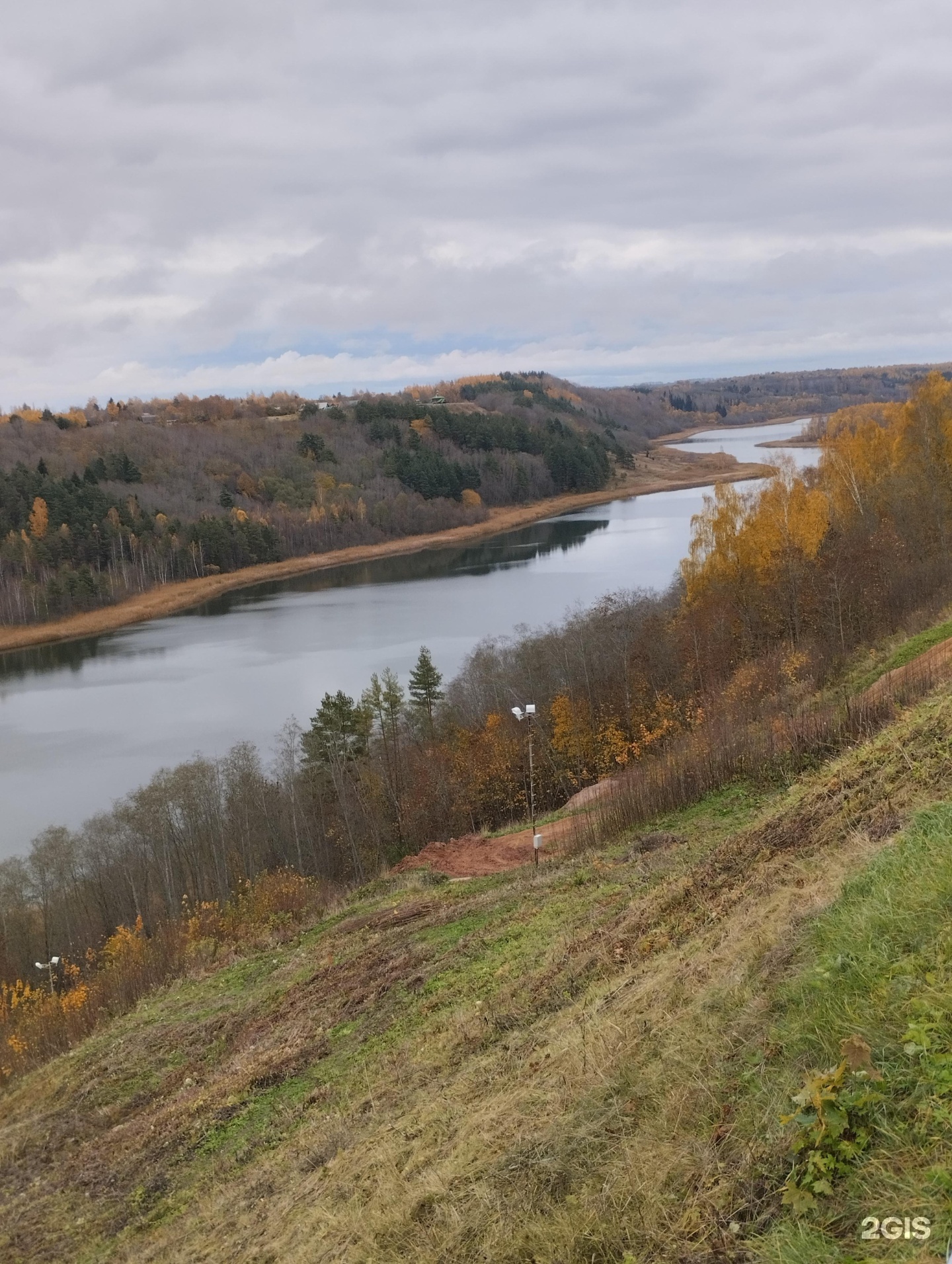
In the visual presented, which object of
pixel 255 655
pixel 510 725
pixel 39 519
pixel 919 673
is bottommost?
pixel 510 725

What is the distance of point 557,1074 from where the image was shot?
4.24m

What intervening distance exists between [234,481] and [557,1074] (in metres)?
91.2

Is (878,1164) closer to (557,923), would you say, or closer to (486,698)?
(557,923)

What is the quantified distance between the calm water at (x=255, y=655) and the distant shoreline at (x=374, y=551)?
2043 mm

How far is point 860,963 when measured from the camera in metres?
3.41

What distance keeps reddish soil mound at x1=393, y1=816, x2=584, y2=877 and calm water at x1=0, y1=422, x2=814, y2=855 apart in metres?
16.1

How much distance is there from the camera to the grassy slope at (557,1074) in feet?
9.82

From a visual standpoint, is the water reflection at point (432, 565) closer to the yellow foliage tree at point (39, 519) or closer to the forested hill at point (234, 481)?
the forested hill at point (234, 481)

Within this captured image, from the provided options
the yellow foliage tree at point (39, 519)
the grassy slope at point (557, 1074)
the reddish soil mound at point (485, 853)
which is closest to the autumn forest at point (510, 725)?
the reddish soil mound at point (485, 853)

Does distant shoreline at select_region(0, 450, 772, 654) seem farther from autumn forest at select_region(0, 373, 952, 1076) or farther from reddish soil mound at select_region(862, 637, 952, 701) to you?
reddish soil mound at select_region(862, 637, 952, 701)

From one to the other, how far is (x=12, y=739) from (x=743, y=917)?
35.2 m

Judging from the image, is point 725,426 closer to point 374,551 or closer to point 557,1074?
point 374,551

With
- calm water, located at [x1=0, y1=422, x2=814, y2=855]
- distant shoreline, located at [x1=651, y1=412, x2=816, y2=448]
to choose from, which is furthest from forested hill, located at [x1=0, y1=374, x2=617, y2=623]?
distant shoreline, located at [x1=651, y1=412, x2=816, y2=448]

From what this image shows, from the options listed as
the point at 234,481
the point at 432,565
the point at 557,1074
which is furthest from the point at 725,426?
the point at 557,1074
